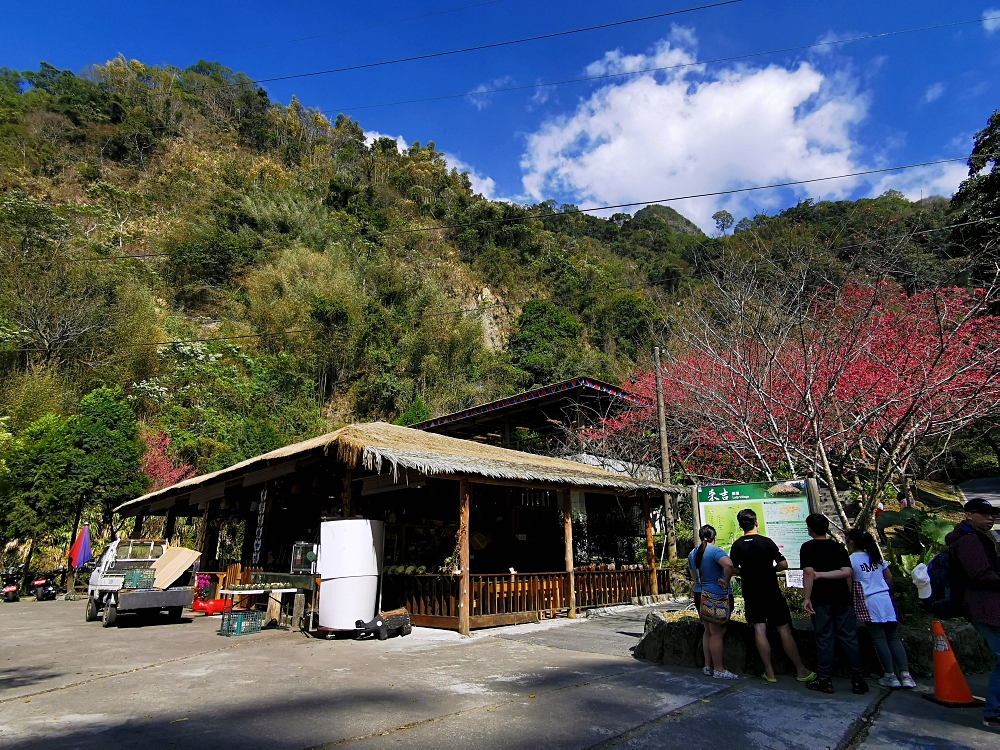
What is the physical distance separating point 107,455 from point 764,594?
58.1ft

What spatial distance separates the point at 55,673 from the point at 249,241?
33.0 metres

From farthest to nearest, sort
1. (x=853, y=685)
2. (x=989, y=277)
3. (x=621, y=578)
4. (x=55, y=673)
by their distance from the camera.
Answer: (x=989, y=277) → (x=621, y=578) → (x=55, y=673) → (x=853, y=685)

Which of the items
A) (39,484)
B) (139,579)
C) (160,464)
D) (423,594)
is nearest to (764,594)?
(423,594)

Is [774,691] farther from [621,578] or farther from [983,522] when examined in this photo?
[621,578]

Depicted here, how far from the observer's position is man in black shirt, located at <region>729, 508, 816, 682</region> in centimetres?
496

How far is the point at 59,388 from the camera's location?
20516mm

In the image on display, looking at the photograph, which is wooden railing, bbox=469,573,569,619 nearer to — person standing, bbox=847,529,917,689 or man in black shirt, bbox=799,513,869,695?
man in black shirt, bbox=799,513,869,695

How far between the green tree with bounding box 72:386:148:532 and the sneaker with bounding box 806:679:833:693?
17.0m

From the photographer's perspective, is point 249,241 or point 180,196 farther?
point 180,196

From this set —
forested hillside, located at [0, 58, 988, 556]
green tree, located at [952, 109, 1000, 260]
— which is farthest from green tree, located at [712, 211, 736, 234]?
green tree, located at [952, 109, 1000, 260]

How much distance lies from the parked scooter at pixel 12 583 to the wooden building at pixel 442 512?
11.0ft

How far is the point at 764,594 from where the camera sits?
4.98m

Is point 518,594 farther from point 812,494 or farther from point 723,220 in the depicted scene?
point 723,220

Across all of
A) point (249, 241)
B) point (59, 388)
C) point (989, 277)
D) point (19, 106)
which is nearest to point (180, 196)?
point (249, 241)
